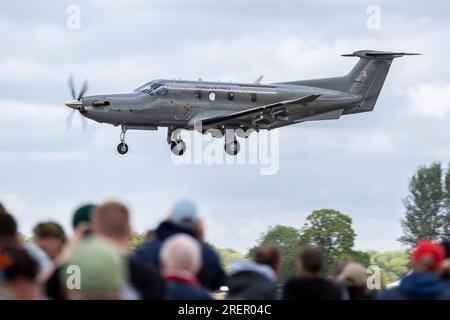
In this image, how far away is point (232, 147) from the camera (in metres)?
56.2

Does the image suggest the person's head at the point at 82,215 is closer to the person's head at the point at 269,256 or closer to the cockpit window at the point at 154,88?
the person's head at the point at 269,256

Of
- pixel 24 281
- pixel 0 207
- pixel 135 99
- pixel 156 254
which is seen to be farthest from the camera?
pixel 135 99

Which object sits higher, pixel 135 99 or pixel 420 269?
pixel 135 99

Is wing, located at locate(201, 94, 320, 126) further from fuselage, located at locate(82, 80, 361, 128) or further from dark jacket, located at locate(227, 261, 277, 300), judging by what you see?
dark jacket, located at locate(227, 261, 277, 300)

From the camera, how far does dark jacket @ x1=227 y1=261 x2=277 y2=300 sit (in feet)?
55.6

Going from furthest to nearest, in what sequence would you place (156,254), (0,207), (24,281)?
(0,207), (156,254), (24,281)

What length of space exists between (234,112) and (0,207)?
124ft

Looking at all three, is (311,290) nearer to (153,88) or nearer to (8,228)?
(8,228)

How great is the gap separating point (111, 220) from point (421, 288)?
392 centimetres

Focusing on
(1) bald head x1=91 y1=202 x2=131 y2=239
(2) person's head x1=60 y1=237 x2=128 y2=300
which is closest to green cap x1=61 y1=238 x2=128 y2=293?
(2) person's head x1=60 y1=237 x2=128 y2=300
